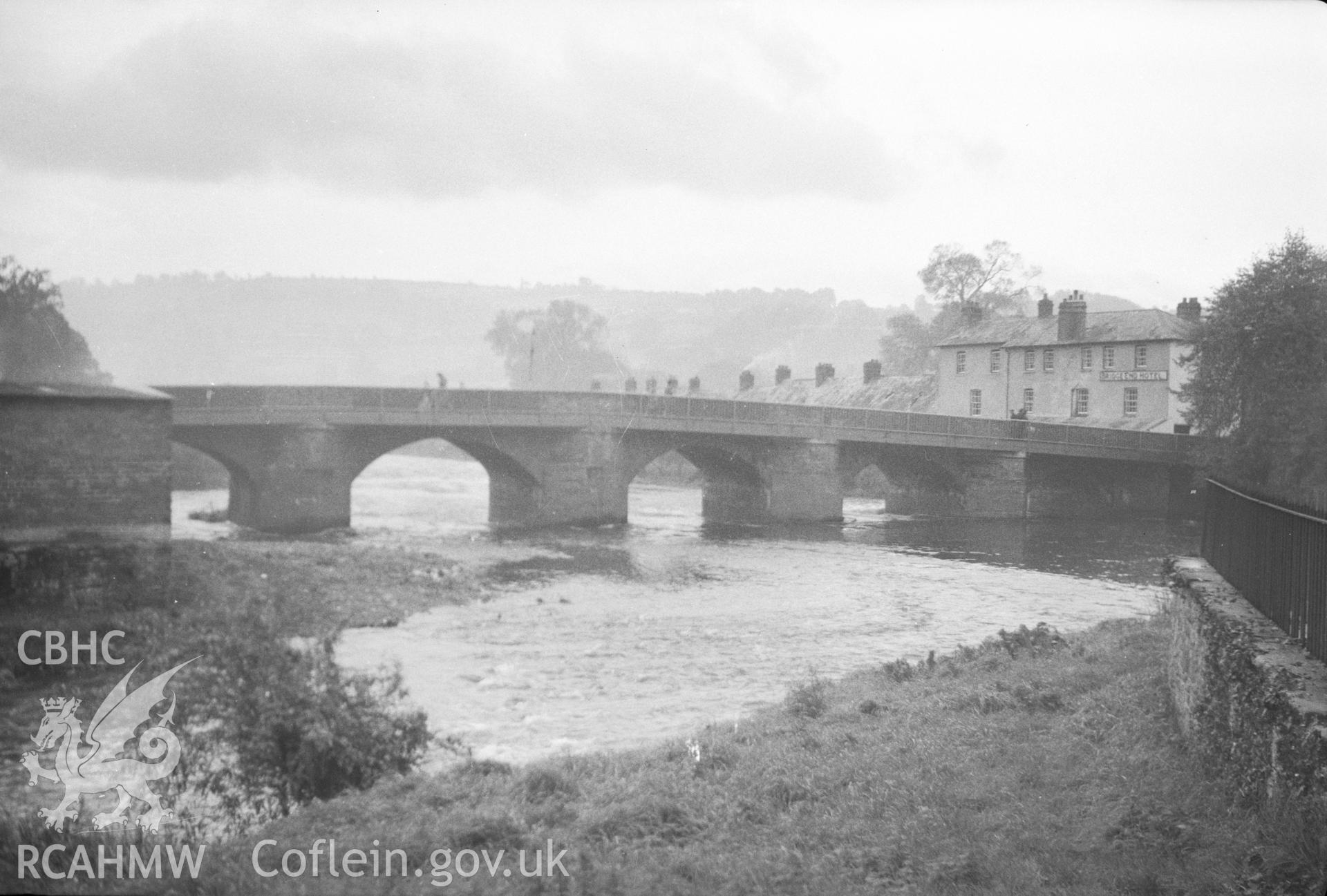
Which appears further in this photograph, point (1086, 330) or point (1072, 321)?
point (1072, 321)

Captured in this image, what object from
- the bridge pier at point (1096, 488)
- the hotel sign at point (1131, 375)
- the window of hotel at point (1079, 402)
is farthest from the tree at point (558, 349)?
the bridge pier at point (1096, 488)

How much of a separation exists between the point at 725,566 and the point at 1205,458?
1915 cm

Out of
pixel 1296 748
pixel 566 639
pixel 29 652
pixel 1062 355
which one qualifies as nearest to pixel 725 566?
pixel 566 639

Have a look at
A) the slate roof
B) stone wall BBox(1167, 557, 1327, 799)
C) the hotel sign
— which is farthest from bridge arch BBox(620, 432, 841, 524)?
stone wall BBox(1167, 557, 1327, 799)

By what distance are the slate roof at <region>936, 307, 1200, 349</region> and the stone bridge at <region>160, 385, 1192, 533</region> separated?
6259mm

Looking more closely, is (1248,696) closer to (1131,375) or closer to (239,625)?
(239,625)

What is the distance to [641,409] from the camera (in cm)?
4231

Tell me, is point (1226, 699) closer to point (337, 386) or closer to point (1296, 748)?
point (1296, 748)

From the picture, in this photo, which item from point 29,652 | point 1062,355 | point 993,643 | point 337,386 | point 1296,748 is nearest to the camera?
point 1296,748

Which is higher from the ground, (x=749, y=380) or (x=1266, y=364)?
(x=749, y=380)

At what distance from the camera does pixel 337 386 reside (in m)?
36.2

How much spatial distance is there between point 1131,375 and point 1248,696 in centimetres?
4781

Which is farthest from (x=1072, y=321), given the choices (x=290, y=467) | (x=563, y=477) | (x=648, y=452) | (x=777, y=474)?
(x=290, y=467)

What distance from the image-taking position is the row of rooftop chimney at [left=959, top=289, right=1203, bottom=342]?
48688 millimetres
